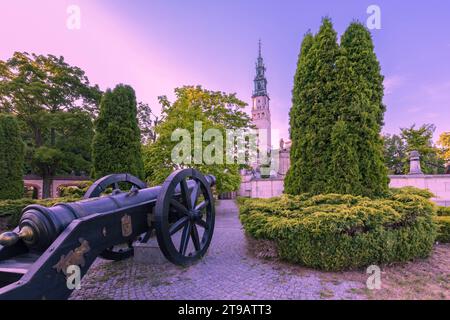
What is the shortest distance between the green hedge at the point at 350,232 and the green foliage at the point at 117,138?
18.0 feet

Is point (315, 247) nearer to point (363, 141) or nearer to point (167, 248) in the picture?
point (167, 248)

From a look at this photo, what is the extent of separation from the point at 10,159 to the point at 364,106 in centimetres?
1433

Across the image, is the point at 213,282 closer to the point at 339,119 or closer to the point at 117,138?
the point at 339,119

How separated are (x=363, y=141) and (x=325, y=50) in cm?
267

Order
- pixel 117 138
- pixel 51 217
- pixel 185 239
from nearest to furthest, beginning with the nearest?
1. pixel 51 217
2. pixel 185 239
3. pixel 117 138

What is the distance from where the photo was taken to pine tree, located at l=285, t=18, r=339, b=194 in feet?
19.6

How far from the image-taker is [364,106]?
5.82 metres

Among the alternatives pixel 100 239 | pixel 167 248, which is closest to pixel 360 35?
pixel 167 248

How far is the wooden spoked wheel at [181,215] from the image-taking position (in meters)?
3.70

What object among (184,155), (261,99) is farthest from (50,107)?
(261,99)

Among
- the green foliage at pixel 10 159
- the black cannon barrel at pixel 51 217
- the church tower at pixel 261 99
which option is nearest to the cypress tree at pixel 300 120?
the black cannon barrel at pixel 51 217

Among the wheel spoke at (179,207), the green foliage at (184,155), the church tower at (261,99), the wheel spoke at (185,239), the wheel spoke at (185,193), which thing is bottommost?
the wheel spoke at (185,239)

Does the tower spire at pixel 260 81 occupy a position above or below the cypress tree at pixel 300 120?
above

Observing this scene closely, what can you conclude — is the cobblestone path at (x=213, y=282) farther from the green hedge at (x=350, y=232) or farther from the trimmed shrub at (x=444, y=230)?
the trimmed shrub at (x=444, y=230)
